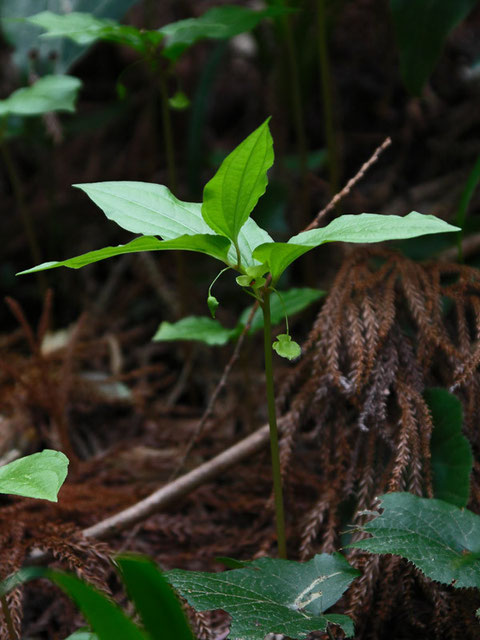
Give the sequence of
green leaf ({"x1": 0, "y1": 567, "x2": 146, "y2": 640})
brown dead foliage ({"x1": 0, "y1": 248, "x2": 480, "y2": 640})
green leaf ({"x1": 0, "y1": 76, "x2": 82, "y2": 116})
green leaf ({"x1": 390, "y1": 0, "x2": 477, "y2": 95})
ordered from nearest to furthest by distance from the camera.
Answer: green leaf ({"x1": 0, "y1": 567, "x2": 146, "y2": 640})
brown dead foliage ({"x1": 0, "y1": 248, "x2": 480, "y2": 640})
green leaf ({"x1": 0, "y1": 76, "x2": 82, "y2": 116})
green leaf ({"x1": 390, "y1": 0, "x2": 477, "y2": 95})

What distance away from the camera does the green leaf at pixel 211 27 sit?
132 cm

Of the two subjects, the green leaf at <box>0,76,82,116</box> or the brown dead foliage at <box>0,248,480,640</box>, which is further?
the green leaf at <box>0,76,82,116</box>

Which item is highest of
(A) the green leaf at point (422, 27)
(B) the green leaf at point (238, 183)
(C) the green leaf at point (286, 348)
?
(A) the green leaf at point (422, 27)

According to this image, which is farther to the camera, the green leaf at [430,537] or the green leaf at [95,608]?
the green leaf at [430,537]

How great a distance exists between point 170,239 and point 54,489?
322mm

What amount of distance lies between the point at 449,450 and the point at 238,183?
0.56 metres

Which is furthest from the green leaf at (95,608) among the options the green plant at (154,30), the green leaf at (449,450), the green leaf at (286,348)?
the green plant at (154,30)

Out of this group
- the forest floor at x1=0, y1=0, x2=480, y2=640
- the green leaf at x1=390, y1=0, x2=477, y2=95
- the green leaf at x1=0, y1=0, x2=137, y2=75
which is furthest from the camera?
the green leaf at x1=0, y1=0, x2=137, y2=75

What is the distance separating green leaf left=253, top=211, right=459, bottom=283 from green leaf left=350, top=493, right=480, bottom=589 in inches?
14.2

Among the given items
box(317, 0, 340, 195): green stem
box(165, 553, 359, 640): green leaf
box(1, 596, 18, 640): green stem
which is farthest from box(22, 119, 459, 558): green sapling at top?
box(317, 0, 340, 195): green stem

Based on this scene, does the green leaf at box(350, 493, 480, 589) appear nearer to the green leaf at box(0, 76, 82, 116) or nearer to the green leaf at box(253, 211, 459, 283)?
the green leaf at box(253, 211, 459, 283)

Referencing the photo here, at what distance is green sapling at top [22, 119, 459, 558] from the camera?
28.7 inches

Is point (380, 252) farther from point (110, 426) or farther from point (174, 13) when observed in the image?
point (174, 13)

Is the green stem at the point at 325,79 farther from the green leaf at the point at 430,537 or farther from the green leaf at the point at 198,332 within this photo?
the green leaf at the point at 430,537
